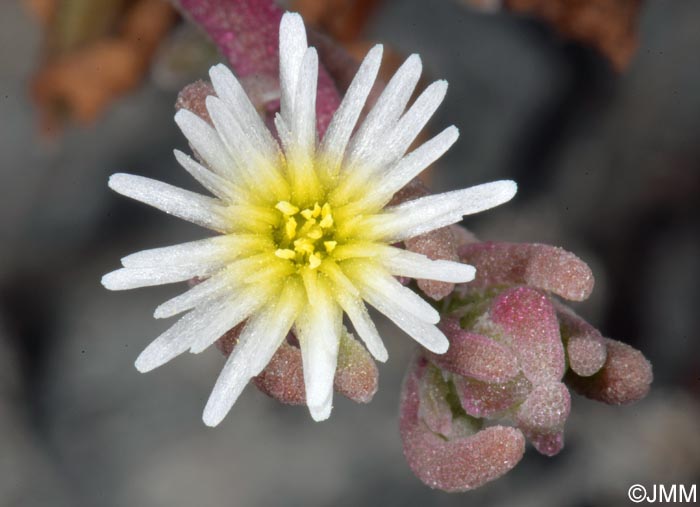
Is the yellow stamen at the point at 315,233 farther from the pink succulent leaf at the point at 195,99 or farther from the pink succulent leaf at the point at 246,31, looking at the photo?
the pink succulent leaf at the point at 246,31

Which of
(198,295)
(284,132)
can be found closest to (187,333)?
(198,295)

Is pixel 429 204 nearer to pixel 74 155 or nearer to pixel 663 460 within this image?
pixel 663 460

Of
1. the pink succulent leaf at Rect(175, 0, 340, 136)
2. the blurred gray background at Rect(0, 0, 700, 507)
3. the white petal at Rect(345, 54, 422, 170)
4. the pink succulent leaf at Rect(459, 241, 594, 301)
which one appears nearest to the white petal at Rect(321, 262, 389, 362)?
the white petal at Rect(345, 54, 422, 170)

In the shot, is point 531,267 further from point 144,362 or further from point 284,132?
point 144,362

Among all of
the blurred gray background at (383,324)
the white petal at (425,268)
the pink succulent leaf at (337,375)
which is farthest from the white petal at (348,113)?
the blurred gray background at (383,324)

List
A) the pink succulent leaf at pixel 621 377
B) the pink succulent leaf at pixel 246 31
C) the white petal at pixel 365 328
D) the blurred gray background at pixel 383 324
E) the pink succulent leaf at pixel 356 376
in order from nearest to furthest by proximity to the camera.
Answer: the white petal at pixel 365 328 < the pink succulent leaf at pixel 356 376 < the pink succulent leaf at pixel 621 377 < the pink succulent leaf at pixel 246 31 < the blurred gray background at pixel 383 324
